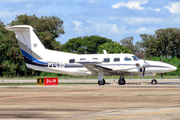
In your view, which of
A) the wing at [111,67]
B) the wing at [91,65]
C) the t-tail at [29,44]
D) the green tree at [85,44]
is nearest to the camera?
the wing at [91,65]

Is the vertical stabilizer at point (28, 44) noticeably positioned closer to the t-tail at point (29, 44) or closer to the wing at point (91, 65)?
the t-tail at point (29, 44)

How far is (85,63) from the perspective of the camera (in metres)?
28.8

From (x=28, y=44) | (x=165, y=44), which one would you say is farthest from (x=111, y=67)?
(x=165, y=44)

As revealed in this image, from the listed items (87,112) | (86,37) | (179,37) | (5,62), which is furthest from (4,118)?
(86,37)

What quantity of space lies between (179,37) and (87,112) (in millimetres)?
63688

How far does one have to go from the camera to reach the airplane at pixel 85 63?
2978cm

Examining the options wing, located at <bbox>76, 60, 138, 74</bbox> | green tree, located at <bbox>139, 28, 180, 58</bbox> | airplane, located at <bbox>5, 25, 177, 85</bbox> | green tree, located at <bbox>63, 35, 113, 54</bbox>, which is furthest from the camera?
green tree, located at <bbox>63, 35, 113, 54</bbox>

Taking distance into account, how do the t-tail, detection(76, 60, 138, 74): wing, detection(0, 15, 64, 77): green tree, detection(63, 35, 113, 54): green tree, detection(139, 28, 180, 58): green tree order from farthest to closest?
detection(63, 35, 113, 54): green tree → detection(139, 28, 180, 58): green tree → detection(0, 15, 64, 77): green tree → the t-tail → detection(76, 60, 138, 74): wing

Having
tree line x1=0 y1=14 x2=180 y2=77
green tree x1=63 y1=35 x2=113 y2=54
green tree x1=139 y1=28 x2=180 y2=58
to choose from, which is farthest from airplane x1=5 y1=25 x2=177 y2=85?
green tree x1=63 y1=35 x2=113 y2=54

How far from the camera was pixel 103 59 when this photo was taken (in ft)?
100

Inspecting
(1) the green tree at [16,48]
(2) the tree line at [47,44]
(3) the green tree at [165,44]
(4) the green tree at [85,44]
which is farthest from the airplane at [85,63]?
(4) the green tree at [85,44]

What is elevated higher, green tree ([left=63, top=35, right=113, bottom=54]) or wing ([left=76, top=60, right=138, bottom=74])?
green tree ([left=63, top=35, right=113, bottom=54])

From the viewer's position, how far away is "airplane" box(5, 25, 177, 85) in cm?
2978

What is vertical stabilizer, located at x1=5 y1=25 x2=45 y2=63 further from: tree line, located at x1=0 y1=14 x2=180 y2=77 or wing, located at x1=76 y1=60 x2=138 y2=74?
A: tree line, located at x1=0 y1=14 x2=180 y2=77
